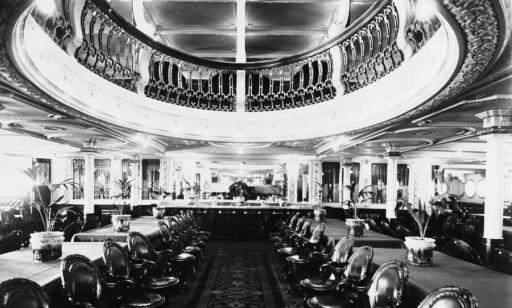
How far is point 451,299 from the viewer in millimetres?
2369

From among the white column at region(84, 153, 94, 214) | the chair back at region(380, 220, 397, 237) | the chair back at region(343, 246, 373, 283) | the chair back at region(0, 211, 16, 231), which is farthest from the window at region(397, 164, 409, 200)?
the chair back at region(0, 211, 16, 231)

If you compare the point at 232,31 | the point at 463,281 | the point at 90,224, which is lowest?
the point at 90,224

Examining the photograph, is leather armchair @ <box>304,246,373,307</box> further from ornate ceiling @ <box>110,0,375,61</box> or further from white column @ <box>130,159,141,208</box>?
white column @ <box>130,159,141,208</box>

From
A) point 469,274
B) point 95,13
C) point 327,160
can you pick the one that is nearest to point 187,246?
point 95,13

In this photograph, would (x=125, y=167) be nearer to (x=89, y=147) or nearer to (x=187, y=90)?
(x=89, y=147)

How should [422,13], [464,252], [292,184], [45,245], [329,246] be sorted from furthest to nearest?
[292,184], [329,246], [464,252], [422,13], [45,245]

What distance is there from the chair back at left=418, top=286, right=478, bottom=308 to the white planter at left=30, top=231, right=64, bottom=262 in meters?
3.44

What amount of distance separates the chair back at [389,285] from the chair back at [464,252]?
188 centimetres

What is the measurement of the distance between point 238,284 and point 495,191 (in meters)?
4.44

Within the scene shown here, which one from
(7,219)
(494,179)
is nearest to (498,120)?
(494,179)

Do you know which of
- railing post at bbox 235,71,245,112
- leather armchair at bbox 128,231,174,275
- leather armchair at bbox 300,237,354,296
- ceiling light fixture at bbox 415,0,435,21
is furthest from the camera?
railing post at bbox 235,71,245,112

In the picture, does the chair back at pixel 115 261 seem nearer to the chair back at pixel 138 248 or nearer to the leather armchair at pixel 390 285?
the chair back at pixel 138 248

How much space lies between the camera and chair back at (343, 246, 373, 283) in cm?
389

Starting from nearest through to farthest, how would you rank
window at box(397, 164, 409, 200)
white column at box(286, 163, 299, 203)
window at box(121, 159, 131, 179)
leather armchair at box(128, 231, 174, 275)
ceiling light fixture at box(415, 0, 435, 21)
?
ceiling light fixture at box(415, 0, 435, 21), leather armchair at box(128, 231, 174, 275), white column at box(286, 163, 299, 203), window at box(121, 159, 131, 179), window at box(397, 164, 409, 200)
